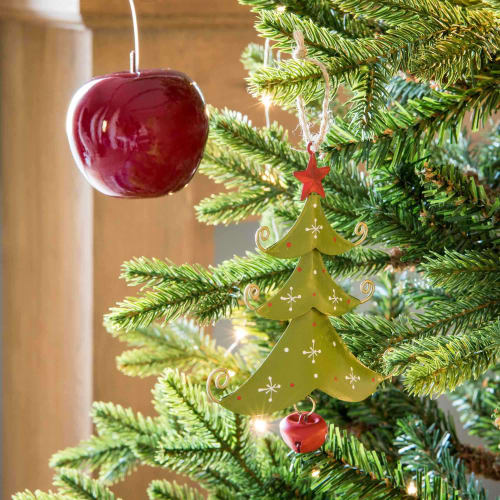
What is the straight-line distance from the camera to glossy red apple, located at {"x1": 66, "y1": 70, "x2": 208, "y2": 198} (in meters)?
0.42

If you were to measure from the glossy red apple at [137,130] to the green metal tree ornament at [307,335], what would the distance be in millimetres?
78

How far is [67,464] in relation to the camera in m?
0.80

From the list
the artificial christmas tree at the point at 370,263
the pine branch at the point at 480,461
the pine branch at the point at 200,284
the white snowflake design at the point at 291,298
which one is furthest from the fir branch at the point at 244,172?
the pine branch at the point at 480,461

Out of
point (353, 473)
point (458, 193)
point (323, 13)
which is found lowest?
point (353, 473)

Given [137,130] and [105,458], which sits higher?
[137,130]

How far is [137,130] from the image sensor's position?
0.42 m

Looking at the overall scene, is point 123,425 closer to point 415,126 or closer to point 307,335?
point 307,335

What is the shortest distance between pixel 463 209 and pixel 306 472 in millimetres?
233

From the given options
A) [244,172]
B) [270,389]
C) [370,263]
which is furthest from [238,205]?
[270,389]

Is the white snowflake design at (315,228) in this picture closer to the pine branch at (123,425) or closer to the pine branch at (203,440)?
the pine branch at (203,440)

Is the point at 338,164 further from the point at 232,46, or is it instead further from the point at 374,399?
the point at 232,46

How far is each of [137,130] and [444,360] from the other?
236mm

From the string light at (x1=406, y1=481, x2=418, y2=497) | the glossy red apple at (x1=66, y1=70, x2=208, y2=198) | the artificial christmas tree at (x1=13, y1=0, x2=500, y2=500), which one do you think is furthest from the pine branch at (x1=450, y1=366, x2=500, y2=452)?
the glossy red apple at (x1=66, y1=70, x2=208, y2=198)

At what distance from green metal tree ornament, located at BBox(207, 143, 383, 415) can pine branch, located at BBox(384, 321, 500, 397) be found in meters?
0.04
